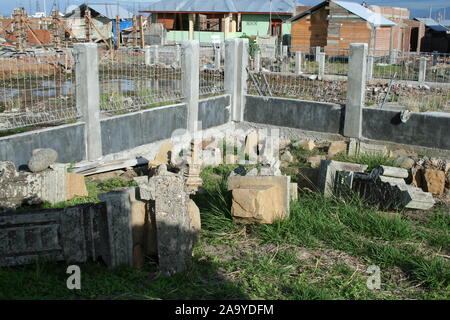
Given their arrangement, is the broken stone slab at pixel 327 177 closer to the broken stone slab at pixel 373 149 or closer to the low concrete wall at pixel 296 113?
the broken stone slab at pixel 373 149

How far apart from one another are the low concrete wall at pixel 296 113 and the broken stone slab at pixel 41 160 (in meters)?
5.78

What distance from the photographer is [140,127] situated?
33.2 feet

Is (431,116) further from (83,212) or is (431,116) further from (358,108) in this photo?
(83,212)

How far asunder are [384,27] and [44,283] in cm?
3572

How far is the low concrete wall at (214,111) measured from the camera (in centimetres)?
1179

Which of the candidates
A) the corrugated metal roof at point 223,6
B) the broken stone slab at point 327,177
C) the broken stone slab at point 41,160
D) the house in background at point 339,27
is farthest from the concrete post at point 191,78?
the corrugated metal roof at point 223,6

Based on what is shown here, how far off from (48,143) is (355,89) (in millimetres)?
5960

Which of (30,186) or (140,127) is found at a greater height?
(140,127)

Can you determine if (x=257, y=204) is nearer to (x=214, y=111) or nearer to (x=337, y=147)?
(x=337, y=147)

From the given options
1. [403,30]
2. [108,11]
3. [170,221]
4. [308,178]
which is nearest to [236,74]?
[308,178]

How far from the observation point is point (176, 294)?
4.90m

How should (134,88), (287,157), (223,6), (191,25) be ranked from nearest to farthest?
(287,157)
(134,88)
(191,25)
(223,6)

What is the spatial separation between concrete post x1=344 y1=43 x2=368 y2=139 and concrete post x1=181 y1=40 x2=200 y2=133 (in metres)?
3.00

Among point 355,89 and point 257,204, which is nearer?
point 257,204
